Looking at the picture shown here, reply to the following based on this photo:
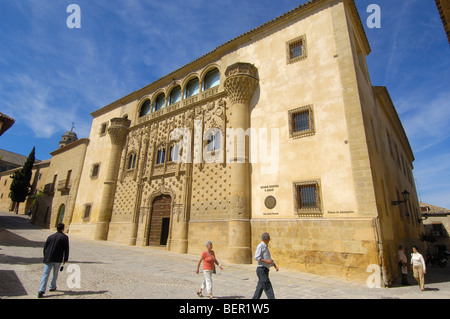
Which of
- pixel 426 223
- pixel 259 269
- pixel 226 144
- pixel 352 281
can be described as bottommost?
pixel 352 281

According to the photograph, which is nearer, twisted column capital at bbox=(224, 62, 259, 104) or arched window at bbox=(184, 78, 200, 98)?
twisted column capital at bbox=(224, 62, 259, 104)

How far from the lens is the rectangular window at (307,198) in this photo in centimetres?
991

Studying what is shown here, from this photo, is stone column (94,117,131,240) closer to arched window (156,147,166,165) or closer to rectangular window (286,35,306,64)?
arched window (156,147,166,165)

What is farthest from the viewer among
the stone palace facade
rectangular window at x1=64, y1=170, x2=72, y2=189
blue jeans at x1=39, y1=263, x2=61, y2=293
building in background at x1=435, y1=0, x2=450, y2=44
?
rectangular window at x1=64, y1=170, x2=72, y2=189

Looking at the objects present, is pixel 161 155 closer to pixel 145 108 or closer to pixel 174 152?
pixel 174 152

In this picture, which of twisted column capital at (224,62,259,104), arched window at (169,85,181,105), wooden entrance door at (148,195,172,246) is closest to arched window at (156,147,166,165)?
wooden entrance door at (148,195,172,246)

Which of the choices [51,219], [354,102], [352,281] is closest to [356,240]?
[352,281]

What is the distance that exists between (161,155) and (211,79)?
6.27 meters

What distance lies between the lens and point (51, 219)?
25094mm

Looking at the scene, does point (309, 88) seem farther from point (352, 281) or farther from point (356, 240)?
point (352, 281)

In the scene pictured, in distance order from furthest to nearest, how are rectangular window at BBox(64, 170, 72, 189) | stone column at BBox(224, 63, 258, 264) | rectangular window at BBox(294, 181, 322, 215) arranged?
rectangular window at BBox(64, 170, 72, 189)
stone column at BBox(224, 63, 258, 264)
rectangular window at BBox(294, 181, 322, 215)

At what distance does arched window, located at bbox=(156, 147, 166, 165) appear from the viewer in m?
17.3

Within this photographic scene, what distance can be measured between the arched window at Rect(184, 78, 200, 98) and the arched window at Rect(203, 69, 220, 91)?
2.26 feet

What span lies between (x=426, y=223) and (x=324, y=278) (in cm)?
3189
